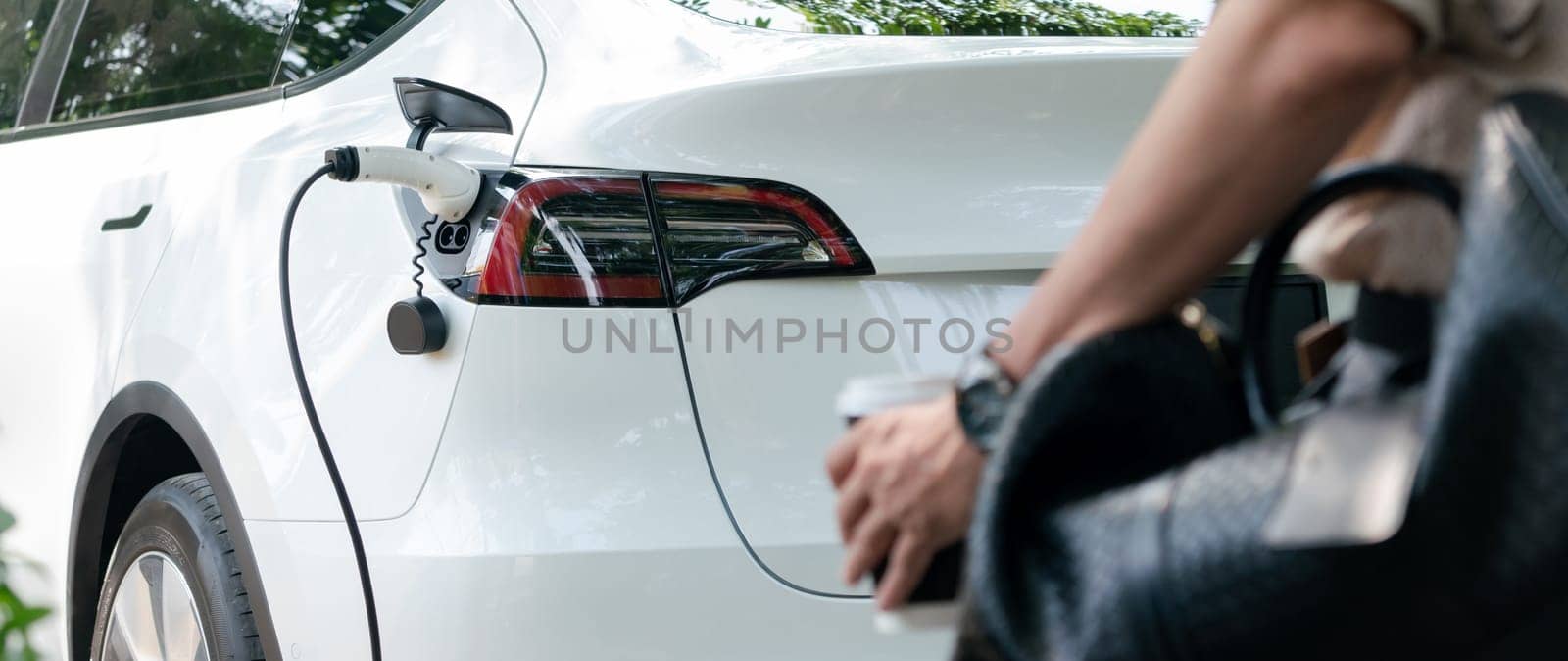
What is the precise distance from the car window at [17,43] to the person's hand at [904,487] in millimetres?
3399

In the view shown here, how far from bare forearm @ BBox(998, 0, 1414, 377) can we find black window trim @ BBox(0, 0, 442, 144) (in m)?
1.58

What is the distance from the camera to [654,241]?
6.07 ft

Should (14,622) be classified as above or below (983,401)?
below

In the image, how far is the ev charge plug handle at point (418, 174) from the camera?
1.88 metres

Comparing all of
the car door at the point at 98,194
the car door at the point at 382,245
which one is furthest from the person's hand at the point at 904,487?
the car door at the point at 98,194

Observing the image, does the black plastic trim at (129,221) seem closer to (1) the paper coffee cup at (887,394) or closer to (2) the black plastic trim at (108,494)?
(2) the black plastic trim at (108,494)

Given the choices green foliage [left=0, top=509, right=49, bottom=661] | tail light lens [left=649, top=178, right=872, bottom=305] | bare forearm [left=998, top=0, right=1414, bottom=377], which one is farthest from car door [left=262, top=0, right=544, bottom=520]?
bare forearm [left=998, top=0, right=1414, bottom=377]

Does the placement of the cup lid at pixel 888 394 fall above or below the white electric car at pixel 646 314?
above

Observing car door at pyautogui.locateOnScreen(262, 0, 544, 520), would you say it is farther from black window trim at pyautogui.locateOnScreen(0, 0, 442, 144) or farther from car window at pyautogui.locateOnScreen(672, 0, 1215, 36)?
car window at pyautogui.locateOnScreen(672, 0, 1215, 36)

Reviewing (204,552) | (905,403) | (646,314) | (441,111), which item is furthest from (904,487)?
(204,552)

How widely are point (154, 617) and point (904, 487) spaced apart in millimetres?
1893

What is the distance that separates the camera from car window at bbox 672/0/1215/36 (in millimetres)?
2008

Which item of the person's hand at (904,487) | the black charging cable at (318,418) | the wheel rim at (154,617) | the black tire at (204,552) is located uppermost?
the person's hand at (904,487)

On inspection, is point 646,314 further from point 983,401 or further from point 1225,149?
point 1225,149
